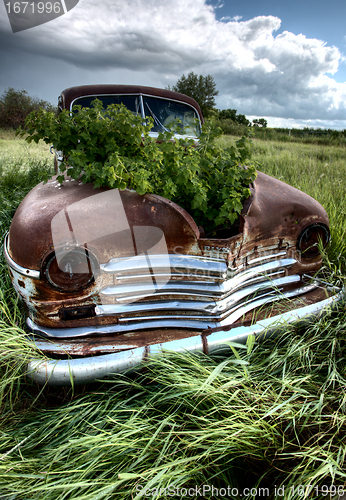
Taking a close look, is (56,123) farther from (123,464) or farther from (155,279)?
(123,464)

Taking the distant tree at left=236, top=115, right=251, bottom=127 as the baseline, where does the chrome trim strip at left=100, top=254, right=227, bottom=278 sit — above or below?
below

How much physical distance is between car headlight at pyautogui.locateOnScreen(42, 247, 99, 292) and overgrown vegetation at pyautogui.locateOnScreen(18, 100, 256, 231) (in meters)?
0.40

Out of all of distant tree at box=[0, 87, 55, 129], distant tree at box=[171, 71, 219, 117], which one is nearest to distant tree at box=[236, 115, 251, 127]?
distant tree at box=[171, 71, 219, 117]

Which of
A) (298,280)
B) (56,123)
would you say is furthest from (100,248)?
(298,280)

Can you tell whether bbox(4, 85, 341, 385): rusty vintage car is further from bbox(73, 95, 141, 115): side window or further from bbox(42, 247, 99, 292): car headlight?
bbox(73, 95, 141, 115): side window

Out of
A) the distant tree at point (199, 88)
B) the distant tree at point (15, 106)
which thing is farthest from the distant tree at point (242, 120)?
the distant tree at point (15, 106)

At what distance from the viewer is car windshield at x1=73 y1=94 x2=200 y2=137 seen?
2.82m

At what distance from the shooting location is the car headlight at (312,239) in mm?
1881

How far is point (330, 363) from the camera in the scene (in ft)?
5.10

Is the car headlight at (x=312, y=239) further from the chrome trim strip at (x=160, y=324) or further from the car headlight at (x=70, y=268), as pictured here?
the car headlight at (x=70, y=268)

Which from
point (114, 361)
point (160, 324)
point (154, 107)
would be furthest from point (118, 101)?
point (114, 361)

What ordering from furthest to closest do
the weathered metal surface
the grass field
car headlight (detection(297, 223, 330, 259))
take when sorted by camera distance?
car headlight (detection(297, 223, 330, 259)), the weathered metal surface, the grass field

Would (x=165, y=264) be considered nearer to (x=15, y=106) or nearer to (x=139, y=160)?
(x=139, y=160)

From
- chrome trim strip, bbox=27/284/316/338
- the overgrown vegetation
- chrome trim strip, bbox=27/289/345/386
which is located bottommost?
chrome trim strip, bbox=27/289/345/386
